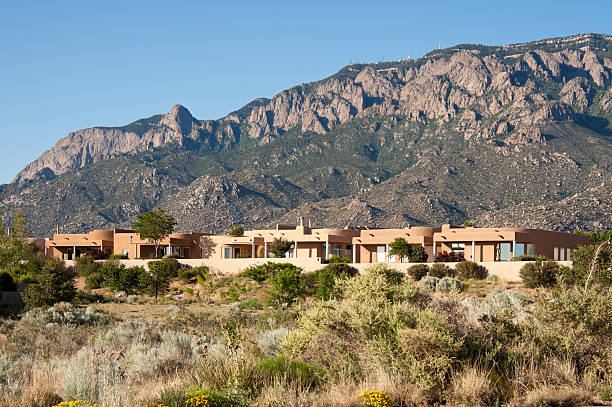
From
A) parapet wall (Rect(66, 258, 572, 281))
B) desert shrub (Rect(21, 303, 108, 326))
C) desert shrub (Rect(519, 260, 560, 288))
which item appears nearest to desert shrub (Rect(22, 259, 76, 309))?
desert shrub (Rect(21, 303, 108, 326))

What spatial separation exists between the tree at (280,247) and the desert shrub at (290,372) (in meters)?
49.2

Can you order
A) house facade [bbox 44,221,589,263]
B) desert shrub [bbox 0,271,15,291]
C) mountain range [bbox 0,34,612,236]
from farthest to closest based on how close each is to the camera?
1. mountain range [bbox 0,34,612,236]
2. house facade [bbox 44,221,589,263]
3. desert shrub [bbox 0,271,15,291]

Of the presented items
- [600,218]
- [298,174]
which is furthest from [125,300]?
[298,174]

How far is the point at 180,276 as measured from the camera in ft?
181

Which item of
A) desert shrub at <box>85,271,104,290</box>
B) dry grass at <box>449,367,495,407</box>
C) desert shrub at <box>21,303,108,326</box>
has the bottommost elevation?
desert shrub at <box>85,271,104,290</box>

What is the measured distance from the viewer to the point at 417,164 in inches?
5162

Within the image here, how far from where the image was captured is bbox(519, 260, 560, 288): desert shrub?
42312mm

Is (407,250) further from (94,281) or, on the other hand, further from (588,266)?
(94,281)

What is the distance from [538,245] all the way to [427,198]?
55.1m

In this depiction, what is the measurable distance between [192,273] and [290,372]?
45.9m

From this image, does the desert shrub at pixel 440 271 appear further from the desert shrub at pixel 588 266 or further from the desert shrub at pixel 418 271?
the desert shrub at pixel 588 266

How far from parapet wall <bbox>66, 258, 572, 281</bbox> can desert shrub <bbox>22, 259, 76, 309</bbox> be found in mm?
16554

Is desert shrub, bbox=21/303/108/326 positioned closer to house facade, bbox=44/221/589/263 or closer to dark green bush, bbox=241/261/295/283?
dark green bush, bbox=241/261/295/283

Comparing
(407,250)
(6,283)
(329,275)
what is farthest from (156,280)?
(407,250)
